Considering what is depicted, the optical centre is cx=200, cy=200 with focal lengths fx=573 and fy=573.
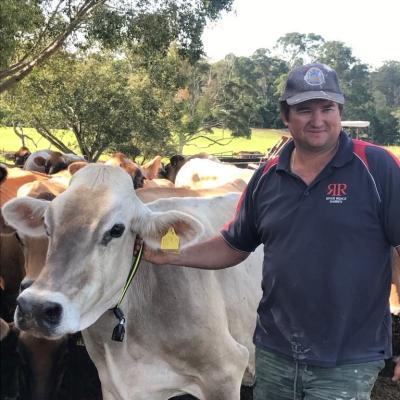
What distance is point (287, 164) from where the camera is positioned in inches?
107

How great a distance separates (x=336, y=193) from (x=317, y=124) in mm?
333

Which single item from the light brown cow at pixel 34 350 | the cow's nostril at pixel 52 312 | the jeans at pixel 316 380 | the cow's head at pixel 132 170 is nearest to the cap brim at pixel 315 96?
the jeans at pixel 316 380

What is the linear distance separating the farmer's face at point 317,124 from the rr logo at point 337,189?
213 mm

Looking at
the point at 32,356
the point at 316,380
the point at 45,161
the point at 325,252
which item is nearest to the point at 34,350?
the point at 32,356

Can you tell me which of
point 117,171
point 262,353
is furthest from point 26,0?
point 262,353

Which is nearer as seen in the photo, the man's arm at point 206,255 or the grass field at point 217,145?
the man's arm at point 206,255

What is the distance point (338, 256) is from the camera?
2.45 metres

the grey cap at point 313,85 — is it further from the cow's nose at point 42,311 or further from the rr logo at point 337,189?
the cow's nose at point 42,311

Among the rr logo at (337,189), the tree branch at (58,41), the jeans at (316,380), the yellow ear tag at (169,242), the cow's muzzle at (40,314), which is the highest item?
the tree branch at (58,41)

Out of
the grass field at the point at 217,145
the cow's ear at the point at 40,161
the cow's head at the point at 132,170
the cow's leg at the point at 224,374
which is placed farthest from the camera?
the grass field at the point at 217,145

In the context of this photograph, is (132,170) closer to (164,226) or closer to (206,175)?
(206,175)

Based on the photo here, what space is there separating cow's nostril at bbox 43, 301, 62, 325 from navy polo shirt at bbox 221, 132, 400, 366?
3.18ft

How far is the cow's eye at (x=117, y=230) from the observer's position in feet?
9.36

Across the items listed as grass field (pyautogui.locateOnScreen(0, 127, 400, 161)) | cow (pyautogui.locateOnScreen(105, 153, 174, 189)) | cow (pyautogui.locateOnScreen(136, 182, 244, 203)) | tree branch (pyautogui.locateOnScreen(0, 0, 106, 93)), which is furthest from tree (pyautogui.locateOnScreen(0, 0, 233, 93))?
grass field (pyautogui.locateOnScreen(0, 127, 400, 161))
